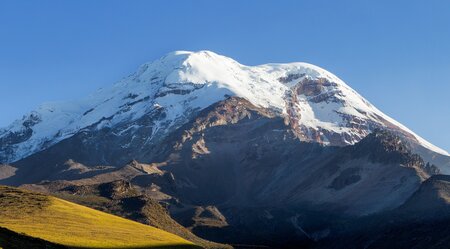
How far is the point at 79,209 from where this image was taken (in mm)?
185250

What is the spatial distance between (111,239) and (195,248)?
27.4 metres

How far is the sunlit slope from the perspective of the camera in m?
131

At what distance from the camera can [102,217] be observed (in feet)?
593

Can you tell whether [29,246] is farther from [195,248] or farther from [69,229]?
[195,248]

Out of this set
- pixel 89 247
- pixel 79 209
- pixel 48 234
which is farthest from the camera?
pixel 79 209

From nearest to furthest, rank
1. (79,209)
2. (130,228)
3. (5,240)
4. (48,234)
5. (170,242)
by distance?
(5,240)
(48,234)
(170,242)
(130,228)
(79,209)

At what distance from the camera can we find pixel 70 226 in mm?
151875

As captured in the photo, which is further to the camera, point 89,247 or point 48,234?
point 48,234

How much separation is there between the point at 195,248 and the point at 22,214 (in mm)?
40821

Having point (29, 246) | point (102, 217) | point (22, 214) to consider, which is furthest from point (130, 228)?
point (29, 246)

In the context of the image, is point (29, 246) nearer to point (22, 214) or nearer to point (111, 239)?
point (111, 239)

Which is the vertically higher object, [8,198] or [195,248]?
[8,198]

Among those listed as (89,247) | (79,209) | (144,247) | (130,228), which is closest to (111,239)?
(144,247)

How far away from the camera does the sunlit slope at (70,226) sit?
429ft
